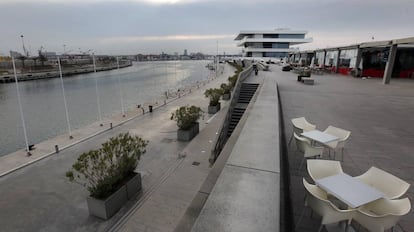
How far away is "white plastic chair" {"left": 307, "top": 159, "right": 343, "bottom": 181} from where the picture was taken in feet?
11.5

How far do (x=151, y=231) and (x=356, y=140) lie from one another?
→ 6317 mm

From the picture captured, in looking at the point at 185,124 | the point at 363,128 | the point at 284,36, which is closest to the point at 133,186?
the point at 185,124

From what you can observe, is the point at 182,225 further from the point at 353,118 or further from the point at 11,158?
the point at 11,158

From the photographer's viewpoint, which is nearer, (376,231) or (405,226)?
(376,231)

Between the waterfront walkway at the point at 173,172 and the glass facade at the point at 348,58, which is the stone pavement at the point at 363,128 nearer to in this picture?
the waterfront walkway at the point at 173,172

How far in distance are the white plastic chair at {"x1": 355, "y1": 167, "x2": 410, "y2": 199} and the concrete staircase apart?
844 centimetres

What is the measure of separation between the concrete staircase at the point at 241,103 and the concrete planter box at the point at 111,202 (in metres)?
6.44

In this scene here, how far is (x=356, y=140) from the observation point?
6.58 metres

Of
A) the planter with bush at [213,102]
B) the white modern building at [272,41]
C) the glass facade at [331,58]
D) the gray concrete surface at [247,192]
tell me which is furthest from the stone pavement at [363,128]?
the white modern building at [272,41]

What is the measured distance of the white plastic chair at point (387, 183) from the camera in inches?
120

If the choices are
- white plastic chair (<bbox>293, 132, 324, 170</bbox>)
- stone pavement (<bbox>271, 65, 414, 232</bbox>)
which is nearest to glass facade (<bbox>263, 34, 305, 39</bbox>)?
stone pavement (<bbox>271, 65, 414, 232</bbox>)

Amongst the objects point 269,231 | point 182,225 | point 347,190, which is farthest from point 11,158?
point 347,190

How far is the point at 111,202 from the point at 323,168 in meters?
5.07

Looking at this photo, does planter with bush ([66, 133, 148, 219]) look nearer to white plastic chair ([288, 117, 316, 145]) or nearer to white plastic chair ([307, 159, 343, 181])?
white plastic chair ([288, 117, 316, 145])
